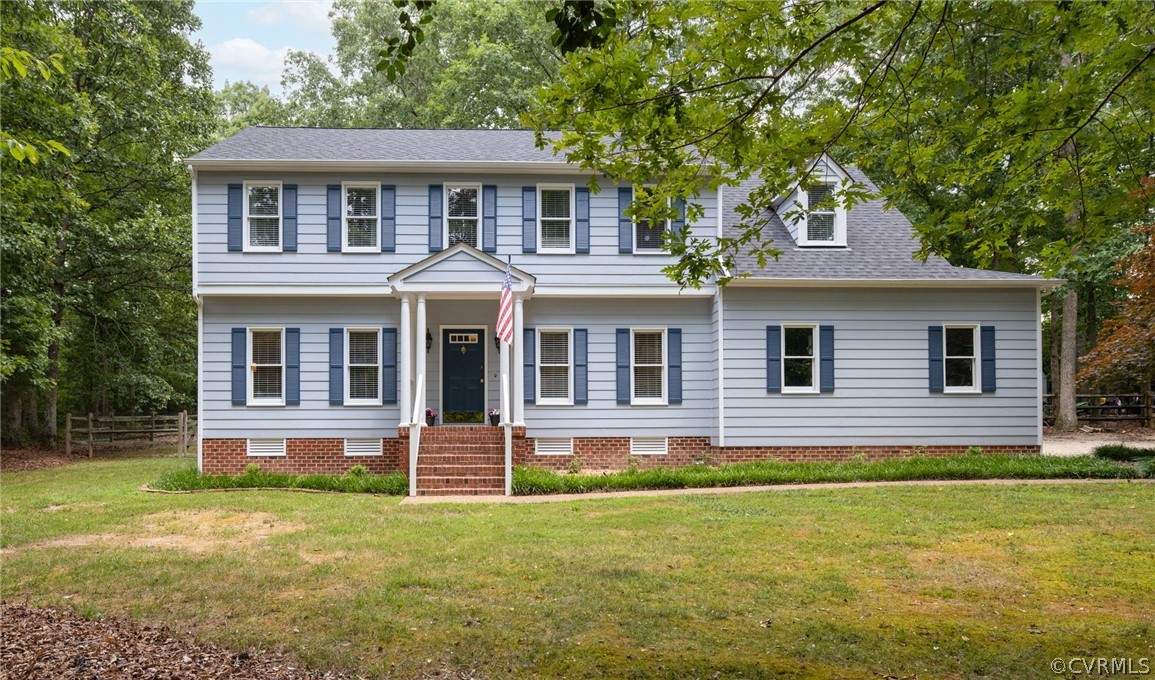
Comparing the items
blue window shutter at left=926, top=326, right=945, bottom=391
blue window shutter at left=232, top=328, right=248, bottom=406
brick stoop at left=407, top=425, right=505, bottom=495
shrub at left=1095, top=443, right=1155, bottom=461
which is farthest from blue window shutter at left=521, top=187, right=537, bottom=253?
shrub at left=1095, top=443, right=1155, bottom=461

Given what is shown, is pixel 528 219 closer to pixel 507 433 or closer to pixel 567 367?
pixel 567 367

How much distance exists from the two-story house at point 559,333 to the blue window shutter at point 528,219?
40mm

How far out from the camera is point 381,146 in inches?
634

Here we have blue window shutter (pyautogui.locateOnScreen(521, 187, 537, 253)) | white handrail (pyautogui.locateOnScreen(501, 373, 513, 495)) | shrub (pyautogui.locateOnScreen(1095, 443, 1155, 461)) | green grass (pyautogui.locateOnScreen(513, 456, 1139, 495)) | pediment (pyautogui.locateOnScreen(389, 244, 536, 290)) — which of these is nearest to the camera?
white handrail (pyautogui.locateOnScreen(501, 373, 513, 495))

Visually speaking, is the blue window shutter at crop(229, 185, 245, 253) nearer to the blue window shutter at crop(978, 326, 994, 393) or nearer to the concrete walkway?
the concrete walkway

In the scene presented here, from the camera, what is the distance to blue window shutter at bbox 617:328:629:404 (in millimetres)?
15453

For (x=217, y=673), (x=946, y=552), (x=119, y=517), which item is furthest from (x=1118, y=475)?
(x=119, y=517)

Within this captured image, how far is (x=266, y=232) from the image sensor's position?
49.5ft

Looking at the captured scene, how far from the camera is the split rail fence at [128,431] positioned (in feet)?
71.6

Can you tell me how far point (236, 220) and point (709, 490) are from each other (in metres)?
10.3

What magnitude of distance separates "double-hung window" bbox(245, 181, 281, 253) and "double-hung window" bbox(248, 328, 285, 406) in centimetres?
167

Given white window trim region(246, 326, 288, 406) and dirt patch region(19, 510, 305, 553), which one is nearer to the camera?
dirt patch region(19, 510, 305, 553)

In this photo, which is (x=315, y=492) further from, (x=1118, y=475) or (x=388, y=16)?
(x=388, y=16)

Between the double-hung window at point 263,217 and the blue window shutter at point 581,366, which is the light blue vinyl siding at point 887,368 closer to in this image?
the blue window shutter at point 581,366
